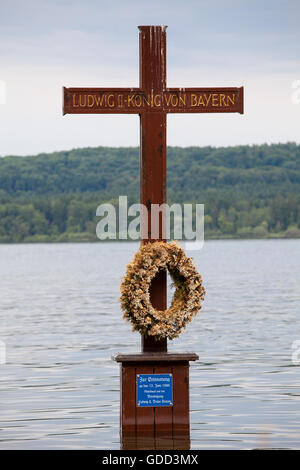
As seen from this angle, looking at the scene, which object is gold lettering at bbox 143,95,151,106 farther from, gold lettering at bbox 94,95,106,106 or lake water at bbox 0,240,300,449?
lake water at bbox 0,240,300,449

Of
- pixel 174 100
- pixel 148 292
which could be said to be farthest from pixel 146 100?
pixel 148 292

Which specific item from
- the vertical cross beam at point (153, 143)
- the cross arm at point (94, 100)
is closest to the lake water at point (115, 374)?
the vertical cross beam at point (153, 143)

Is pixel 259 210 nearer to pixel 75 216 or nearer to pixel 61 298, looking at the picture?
pixel 75 216

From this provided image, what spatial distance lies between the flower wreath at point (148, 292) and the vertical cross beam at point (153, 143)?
19cm

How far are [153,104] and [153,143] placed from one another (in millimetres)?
463

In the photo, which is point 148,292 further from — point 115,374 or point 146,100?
point 115,374

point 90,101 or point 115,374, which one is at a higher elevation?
point 90,101

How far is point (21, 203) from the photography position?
154 metres

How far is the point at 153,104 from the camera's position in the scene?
44.1 ft

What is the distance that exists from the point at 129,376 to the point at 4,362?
12.6 meters

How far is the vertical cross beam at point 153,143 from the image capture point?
13.2 m

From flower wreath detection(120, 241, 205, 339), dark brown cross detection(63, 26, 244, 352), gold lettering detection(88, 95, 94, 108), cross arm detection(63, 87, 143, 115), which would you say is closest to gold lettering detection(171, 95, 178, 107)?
dark brown cross detection(63, 26, 244, 352)

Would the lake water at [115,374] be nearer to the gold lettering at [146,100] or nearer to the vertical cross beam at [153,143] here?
the vertical cross beam at [153,143]
